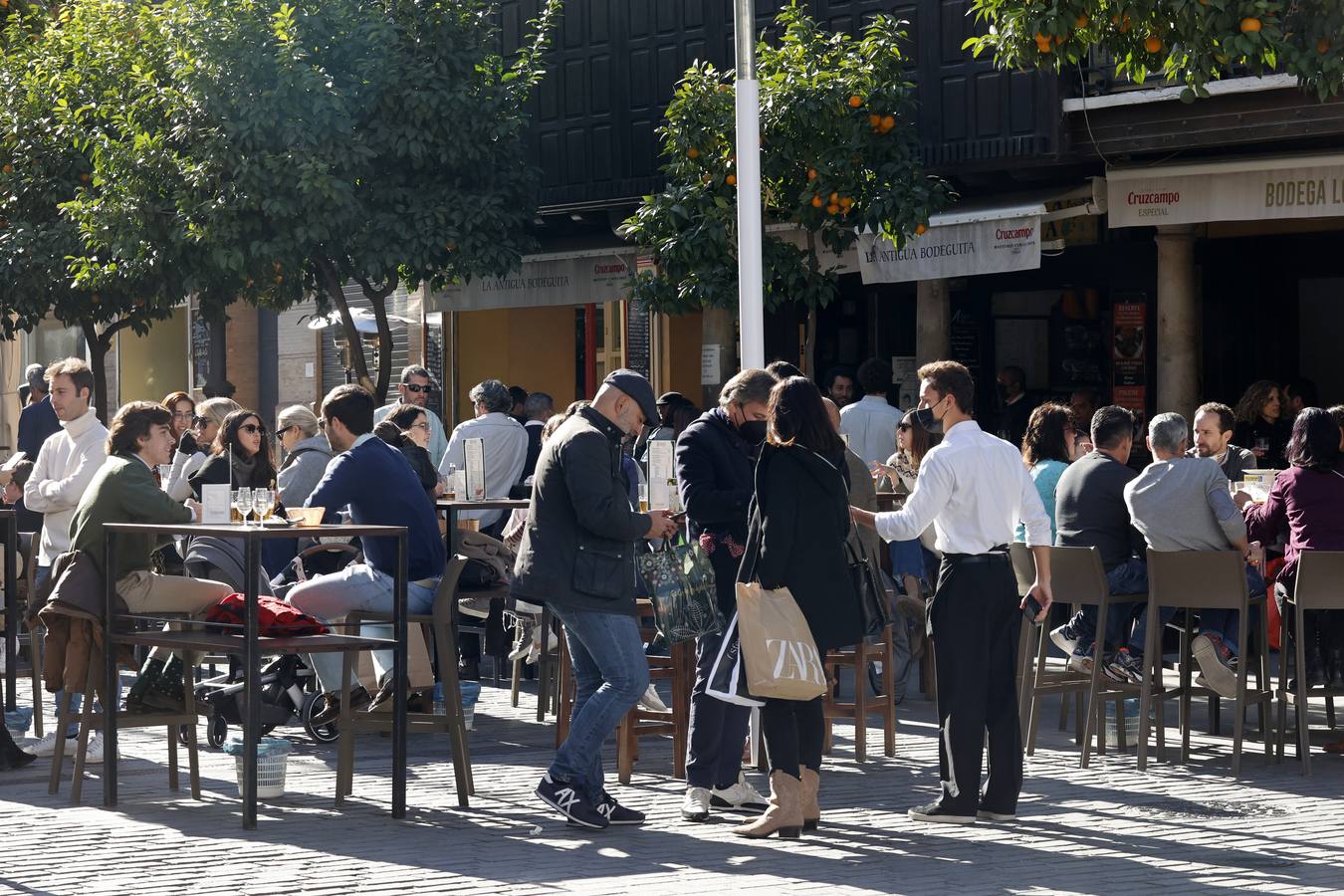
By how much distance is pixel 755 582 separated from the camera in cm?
788

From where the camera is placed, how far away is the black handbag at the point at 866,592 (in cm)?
809

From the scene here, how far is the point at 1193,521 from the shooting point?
32.6 feet

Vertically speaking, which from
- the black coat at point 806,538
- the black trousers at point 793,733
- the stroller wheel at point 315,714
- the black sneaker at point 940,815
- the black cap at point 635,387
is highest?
the black cap at point 635,387

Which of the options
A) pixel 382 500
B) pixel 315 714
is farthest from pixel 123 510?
pixel 315 714

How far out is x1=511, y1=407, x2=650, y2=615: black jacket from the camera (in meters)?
7.93

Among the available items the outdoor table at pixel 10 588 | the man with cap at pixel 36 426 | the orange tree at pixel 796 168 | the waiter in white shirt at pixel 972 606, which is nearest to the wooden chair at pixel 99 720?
the outdoor table at pixel 10 588

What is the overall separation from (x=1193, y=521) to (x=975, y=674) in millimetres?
2261

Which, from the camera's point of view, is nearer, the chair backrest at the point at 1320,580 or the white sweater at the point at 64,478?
the chair backrest at the point at 1320,580

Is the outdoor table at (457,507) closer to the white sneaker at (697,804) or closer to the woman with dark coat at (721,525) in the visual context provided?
the woman with dark coat at (721,525)

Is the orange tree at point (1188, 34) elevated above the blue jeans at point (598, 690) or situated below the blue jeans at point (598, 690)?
above

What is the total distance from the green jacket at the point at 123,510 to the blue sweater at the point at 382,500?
28.5 inches

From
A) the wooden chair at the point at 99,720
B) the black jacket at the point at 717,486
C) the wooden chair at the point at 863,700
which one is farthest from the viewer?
the wooden chair at the point at 863,700

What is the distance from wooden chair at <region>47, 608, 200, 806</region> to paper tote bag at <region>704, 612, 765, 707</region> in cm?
234

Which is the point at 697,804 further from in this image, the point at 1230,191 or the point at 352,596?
the point at 1230,191
